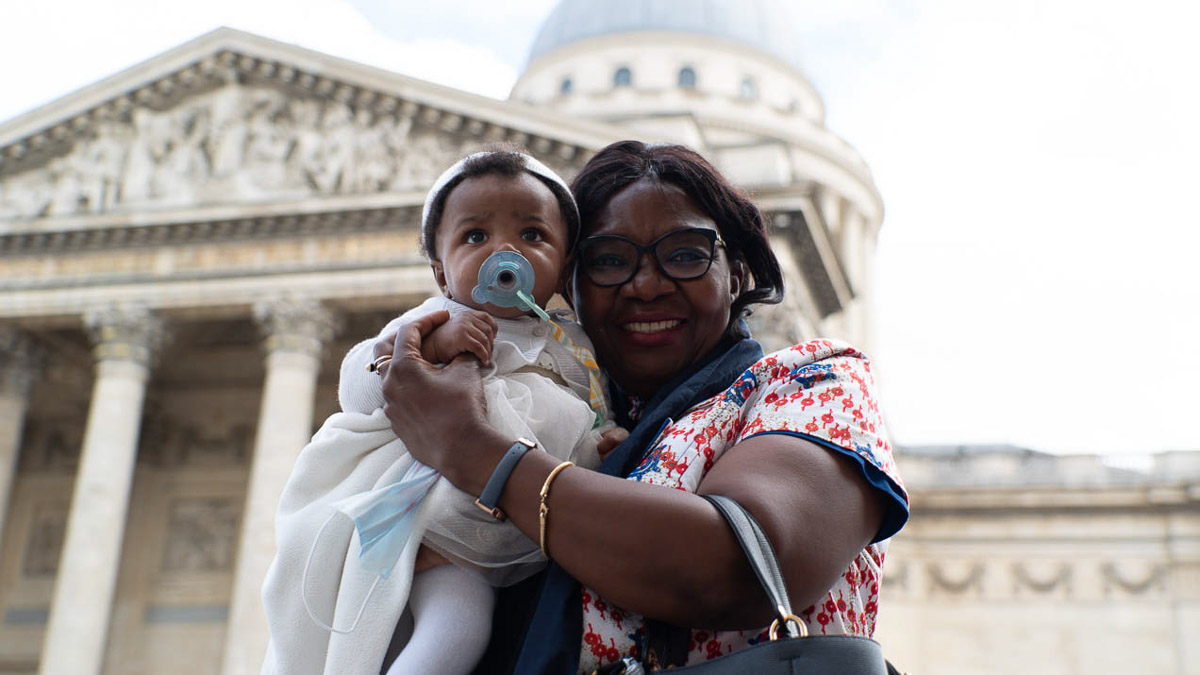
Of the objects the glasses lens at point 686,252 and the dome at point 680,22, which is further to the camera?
the dome at point 680,22

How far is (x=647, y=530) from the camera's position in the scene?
5.40ft

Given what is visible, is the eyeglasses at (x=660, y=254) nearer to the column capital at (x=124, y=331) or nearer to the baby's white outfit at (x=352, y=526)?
the baby's white outfit at (x=352, y=526)

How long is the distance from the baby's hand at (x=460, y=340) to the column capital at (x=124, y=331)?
18580mm

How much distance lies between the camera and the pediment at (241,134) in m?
A: 19.4

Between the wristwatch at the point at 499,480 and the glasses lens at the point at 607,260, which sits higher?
the glasses lens at the point at 607,260

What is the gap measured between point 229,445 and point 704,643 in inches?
931

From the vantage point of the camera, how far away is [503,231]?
7.15 feet

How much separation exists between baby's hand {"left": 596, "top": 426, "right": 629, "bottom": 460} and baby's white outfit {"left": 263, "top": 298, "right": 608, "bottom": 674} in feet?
0.06

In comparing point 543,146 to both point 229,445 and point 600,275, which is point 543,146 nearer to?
point 229,445

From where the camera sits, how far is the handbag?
59.2 inches

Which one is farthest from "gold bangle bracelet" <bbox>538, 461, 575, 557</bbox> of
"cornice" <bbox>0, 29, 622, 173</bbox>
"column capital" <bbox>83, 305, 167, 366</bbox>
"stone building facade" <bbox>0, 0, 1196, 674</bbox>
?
"column capital" <bbox>83, 305, 167, 366</bbox>

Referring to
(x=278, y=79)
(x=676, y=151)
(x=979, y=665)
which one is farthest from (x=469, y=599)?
(x=979, y=665)

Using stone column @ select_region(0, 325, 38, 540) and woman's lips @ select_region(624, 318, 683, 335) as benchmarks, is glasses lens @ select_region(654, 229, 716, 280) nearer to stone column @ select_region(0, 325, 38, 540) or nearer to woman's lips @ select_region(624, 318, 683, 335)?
woman's lips @ select_region(624, 318, 683, 335)

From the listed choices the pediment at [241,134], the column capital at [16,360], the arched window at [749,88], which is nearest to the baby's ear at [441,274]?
the pediment at [241,134]
